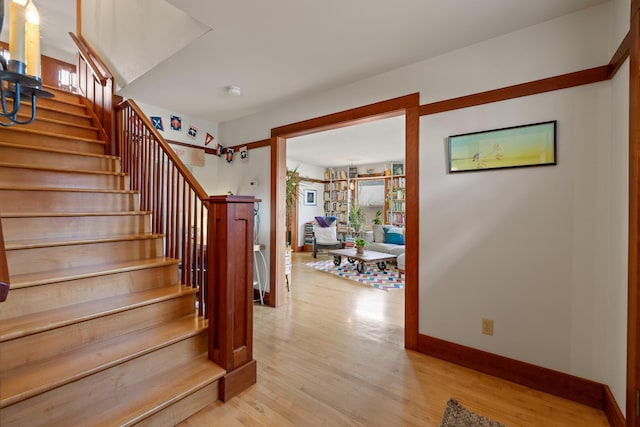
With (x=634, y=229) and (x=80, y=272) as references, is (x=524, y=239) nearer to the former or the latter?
(x=634, y=229)

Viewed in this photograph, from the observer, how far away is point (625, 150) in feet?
4.99

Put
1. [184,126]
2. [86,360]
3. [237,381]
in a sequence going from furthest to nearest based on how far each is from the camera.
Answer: [184,126] → [237,381] → [86,360]

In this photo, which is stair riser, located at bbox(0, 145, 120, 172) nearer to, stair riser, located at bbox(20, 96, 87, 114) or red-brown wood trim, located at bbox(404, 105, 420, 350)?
stair riser, located at bbox(20, 96, 87, 114)

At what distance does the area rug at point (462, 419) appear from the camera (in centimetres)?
160

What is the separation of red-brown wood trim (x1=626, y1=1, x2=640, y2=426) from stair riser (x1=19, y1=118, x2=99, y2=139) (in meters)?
3.95

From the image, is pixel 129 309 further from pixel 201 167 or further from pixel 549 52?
pixel 549 52

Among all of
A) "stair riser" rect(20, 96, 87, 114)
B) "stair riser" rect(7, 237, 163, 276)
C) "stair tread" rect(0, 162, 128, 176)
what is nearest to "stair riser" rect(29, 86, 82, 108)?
"stair riser" rect(20, 96, 87, 114)

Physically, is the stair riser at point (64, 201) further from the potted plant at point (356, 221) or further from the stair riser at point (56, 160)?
the potted plant at point (356, 221)

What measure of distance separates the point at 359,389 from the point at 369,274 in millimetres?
3400

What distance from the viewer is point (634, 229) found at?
1.32 meters

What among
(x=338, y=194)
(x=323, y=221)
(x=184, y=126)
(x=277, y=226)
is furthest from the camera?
(x=338, y=194)

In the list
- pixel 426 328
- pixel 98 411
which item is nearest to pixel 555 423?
pixel 426 328

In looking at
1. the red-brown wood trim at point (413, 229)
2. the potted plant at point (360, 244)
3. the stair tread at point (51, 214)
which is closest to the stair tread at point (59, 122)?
the stair tread at point (51, 214)

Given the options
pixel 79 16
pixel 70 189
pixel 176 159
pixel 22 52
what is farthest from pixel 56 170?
pixel 79 16
